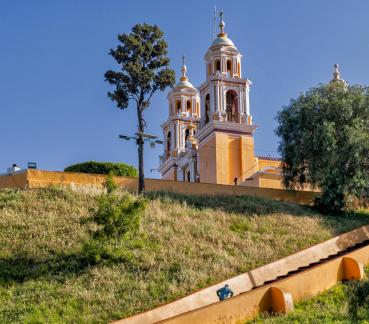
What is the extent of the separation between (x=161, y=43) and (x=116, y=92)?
2887 mm

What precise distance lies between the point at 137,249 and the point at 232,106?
22.6 metres

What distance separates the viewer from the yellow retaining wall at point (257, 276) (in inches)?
665

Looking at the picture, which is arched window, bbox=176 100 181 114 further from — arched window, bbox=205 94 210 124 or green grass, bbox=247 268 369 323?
green grass, bbox=247 268 369 323

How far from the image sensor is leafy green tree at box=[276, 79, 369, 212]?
28.8 meters

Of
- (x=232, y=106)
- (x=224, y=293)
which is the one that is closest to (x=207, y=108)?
(x=232, y=106)

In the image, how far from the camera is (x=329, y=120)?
98.2 feet

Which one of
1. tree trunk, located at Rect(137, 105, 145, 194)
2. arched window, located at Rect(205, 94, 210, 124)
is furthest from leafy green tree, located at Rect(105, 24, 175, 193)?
arched window, located at Rect(205, 94, 210, 124)

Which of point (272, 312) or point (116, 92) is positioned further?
point (116, 92)

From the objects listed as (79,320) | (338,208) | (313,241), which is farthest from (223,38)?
(79,320)

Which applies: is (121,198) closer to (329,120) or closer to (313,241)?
(313,241)

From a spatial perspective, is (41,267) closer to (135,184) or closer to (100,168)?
(135,184)

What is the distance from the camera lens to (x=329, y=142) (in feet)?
94.2

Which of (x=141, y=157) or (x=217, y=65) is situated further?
(x=217, y=65)

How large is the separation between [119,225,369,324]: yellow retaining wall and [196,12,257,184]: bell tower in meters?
15.6
